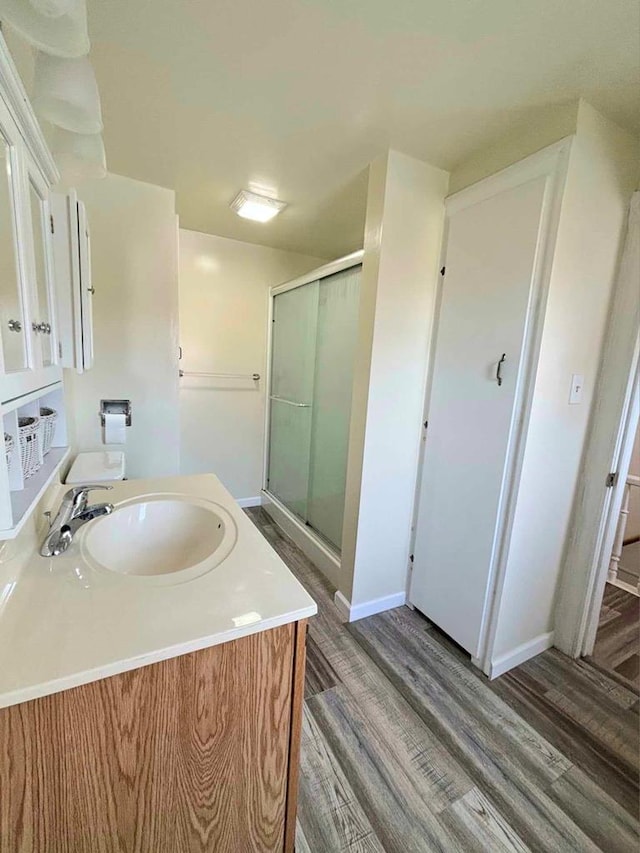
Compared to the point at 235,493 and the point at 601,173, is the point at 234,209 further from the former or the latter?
the point at 235,493

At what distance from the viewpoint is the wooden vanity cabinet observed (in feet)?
1.97

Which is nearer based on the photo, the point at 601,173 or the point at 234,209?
the point at 601,173

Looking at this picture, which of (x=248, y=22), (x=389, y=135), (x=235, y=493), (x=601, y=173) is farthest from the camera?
(x=235, y=493)

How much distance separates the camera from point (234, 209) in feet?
7.41

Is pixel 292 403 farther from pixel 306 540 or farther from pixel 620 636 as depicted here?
pixel 620 636

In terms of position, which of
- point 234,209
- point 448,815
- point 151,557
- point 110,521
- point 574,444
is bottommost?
point 448,815

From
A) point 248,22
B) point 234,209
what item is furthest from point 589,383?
point 234,209

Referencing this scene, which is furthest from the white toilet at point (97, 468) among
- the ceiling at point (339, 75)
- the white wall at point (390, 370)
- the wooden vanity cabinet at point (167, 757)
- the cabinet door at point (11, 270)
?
the ceiling at point (339, 75)

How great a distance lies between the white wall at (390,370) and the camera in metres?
1.69

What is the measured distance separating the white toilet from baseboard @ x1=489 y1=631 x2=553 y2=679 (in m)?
1.89

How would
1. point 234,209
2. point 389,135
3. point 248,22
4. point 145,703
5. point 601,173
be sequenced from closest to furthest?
point 145,703
point 248,22
point 601,173
point 389,135
point 234,209

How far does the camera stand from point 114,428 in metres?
2.01

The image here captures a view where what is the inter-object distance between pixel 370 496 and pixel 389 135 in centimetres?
164

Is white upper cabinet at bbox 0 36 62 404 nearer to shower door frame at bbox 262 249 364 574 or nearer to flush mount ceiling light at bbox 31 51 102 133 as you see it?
flush mount ceiling light at bbox 31 51 102 133
